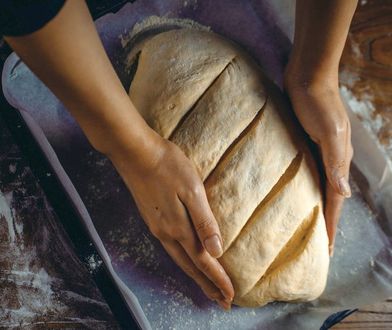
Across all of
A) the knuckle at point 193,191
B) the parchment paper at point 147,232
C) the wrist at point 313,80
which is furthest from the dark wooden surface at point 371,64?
the knuckle at point 193,191

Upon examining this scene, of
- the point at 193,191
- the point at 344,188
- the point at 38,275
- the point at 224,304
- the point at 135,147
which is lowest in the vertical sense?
the point at 224,304

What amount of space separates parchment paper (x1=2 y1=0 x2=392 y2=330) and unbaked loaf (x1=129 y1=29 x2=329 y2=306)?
0.13 metres

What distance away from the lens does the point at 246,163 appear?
3.73 feet

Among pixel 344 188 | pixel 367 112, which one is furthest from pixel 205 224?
pixel 367 112

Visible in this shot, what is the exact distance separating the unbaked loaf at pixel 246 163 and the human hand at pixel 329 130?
0.12 ft

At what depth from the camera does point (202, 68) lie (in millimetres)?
1202

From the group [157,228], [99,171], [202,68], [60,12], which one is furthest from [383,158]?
[60,12]

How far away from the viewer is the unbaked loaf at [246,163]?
1.13m

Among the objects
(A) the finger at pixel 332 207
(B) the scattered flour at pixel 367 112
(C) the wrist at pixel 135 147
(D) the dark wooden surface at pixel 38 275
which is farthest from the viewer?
(B) the scattered flour at pixel 367 112

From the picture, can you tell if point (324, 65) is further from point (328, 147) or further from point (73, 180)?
point (73, 180)

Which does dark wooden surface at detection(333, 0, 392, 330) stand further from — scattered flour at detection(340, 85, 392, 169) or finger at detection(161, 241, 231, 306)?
finger at detection(161, 241, 231, 306)

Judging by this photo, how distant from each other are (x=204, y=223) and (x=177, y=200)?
81 mm

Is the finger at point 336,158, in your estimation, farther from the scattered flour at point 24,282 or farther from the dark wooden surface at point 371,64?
the scattered flour at point 24,282

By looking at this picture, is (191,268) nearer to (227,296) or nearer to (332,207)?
(227,296)
